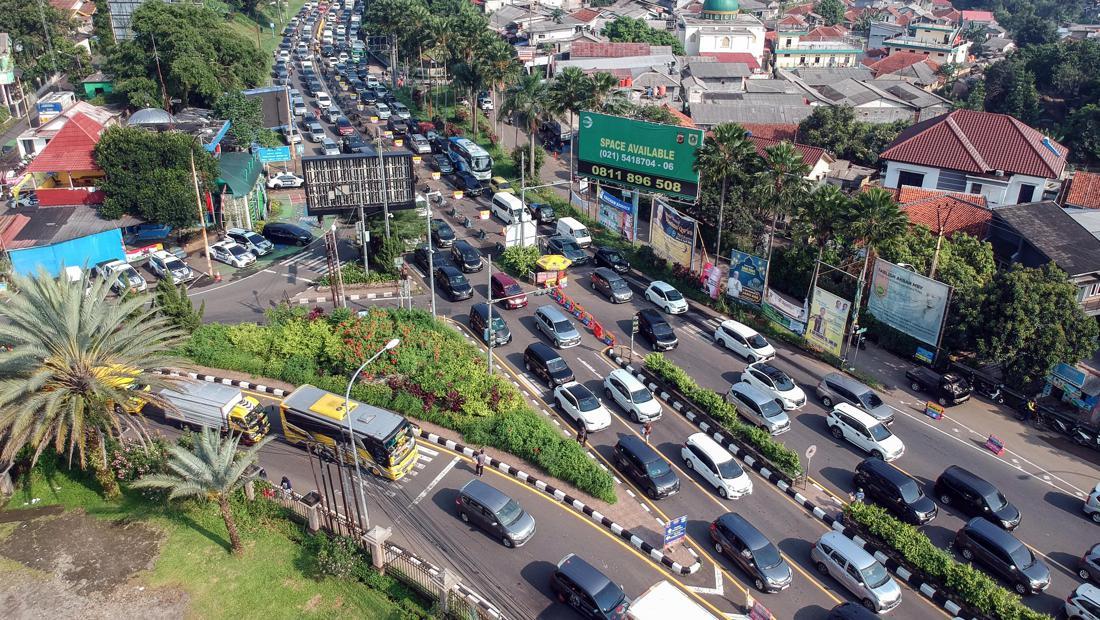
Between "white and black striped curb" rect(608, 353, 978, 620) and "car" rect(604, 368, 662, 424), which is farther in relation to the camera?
"car" rect(604, 368, 662, 424)

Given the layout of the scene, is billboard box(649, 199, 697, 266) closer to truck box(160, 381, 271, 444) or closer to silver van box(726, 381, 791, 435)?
silver van box(726, 381, 791, 435)

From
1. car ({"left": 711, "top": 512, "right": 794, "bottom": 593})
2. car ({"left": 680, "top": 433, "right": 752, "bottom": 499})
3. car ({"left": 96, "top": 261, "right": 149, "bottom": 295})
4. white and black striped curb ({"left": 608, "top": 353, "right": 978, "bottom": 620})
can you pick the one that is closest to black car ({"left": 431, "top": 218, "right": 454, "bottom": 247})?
white and black striped curb ({"left": 608, "top": 353, "right": 978, "bottom": 620})

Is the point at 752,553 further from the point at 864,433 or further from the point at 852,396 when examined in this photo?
the point at 852,396

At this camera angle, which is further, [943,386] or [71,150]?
[71,150]

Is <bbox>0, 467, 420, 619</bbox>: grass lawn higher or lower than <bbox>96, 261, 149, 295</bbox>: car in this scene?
lower

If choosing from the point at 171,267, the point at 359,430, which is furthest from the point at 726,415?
the point at 171,267

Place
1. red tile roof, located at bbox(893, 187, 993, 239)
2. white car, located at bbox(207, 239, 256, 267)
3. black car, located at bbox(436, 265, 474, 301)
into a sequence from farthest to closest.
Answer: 1. white car, located at bbox(207, 239, 256, 267)
2. red tile roof, located at bbox(893, 187, 993, 239)
3. black car, located at bbox(436, 265, 474, 301)
